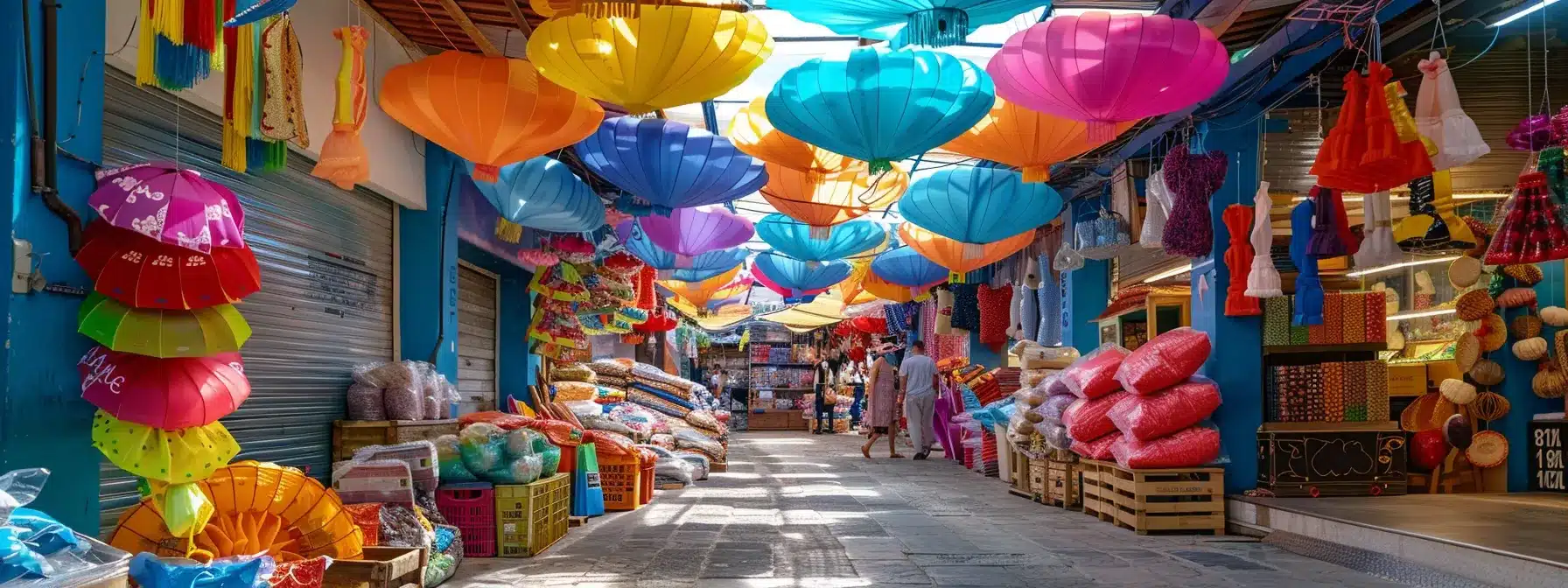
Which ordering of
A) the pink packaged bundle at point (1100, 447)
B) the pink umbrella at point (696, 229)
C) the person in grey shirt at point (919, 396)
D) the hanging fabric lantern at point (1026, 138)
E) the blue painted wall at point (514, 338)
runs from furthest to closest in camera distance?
the person in grey shirt at point (919, 396), the blue painted wall at point (514, 338), the pink umbrella at point (696, 229), the pink packaged bundle at point (1100, 447), the hanging fabric lantern at point (1026, 138)

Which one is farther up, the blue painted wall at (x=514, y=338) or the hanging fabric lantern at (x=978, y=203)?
the hanging fabric lantern at (x=978, y=203)

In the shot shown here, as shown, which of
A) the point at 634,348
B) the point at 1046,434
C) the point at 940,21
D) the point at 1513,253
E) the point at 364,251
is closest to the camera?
the point at 940,21

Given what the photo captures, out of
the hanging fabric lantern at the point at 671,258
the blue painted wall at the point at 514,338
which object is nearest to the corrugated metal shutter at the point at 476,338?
the blue painted wall at the point at 514,338

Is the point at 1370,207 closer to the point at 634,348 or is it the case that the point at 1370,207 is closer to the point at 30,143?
the point at 30,143

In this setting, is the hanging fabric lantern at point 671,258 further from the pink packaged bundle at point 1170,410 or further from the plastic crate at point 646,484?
the pink packaged bundle at point 1170,410

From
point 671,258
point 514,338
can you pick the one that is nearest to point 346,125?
point 671,258

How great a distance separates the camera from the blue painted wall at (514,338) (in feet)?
44.1

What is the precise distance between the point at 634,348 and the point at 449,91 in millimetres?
20428

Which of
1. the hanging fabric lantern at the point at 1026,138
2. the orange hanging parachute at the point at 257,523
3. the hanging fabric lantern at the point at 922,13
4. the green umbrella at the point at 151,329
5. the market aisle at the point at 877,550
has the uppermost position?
the hanging fabric lantern at the point at 922,13

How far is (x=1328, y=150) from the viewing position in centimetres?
575

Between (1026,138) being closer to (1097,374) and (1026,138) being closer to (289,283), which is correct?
(1097,374)

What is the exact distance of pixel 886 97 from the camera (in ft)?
19.9

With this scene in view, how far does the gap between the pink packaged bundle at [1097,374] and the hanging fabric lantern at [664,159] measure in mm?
3109

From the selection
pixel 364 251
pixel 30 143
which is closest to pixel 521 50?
pixel 364 251
